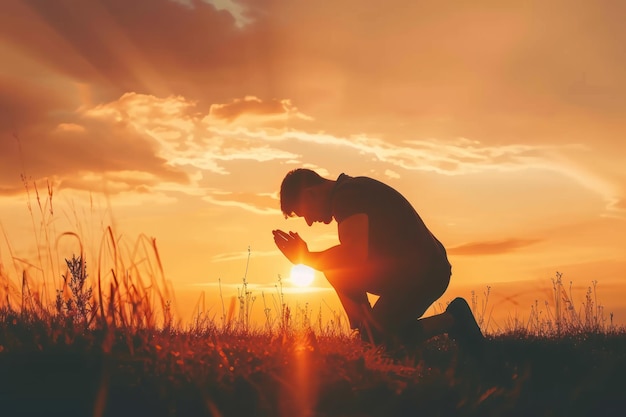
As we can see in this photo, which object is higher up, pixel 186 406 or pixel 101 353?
→ pixel 101 353

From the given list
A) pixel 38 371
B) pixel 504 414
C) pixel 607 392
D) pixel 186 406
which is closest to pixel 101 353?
pixel 38 371

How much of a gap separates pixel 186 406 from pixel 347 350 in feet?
5.76

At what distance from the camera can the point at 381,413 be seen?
4.41 m

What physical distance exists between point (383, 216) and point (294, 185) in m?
0.90

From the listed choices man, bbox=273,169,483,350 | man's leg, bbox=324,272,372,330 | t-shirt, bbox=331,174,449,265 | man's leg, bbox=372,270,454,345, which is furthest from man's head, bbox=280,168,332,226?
man's leg, bbox=372,270,454,345

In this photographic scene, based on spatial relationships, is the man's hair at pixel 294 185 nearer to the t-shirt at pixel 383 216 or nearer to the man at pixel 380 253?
the man at pixel 380 253

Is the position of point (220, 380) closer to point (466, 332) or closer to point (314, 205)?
point (314, 205)

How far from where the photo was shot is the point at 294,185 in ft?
22.6

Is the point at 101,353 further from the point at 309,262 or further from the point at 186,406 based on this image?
the point at 309,262

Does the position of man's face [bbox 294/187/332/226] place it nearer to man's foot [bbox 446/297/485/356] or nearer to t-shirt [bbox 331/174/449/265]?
t-shirt [bbox 331/174/449/265]

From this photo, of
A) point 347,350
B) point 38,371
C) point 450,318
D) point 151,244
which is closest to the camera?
point 38,371

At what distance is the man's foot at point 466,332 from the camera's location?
7.15m

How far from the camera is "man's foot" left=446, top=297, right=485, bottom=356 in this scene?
715cm

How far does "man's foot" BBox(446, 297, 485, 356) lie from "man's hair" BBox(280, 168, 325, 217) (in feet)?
6.21
